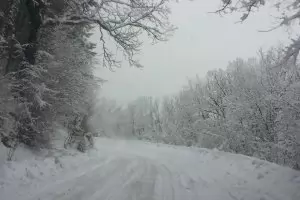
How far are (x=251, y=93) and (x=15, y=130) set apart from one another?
17030 mm

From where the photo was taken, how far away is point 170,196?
7.99m

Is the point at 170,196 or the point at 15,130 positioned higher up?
the point at 15,130

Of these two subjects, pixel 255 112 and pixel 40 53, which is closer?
pixel 40 53

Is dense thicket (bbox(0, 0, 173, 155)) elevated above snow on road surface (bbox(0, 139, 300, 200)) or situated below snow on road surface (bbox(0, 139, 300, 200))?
above

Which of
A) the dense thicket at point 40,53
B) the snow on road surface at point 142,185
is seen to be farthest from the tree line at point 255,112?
the dense thicket at point 40,53

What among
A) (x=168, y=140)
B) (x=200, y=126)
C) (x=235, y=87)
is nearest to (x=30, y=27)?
(x=235, y=87)

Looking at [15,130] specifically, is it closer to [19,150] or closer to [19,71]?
[19,150]

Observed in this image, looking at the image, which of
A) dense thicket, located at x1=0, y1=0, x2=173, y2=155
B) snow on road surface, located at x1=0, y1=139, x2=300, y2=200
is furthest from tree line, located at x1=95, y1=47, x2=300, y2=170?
dense thicket, located at x1=0, y1=0, x2=173, y2=155

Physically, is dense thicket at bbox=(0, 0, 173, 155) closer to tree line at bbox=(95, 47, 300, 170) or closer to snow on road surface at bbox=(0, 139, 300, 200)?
snow on road surface at bbox=(0, 139, 300, 200)

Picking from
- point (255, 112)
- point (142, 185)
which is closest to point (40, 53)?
point (142, 185)

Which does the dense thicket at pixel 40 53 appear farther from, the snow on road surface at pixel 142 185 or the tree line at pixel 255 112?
the tree line at pixel 255 112

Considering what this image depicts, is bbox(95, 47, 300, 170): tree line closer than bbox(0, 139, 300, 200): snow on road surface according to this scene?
No

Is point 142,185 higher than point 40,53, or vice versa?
point 40,53

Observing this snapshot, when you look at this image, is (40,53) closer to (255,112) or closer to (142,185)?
(142,185)
